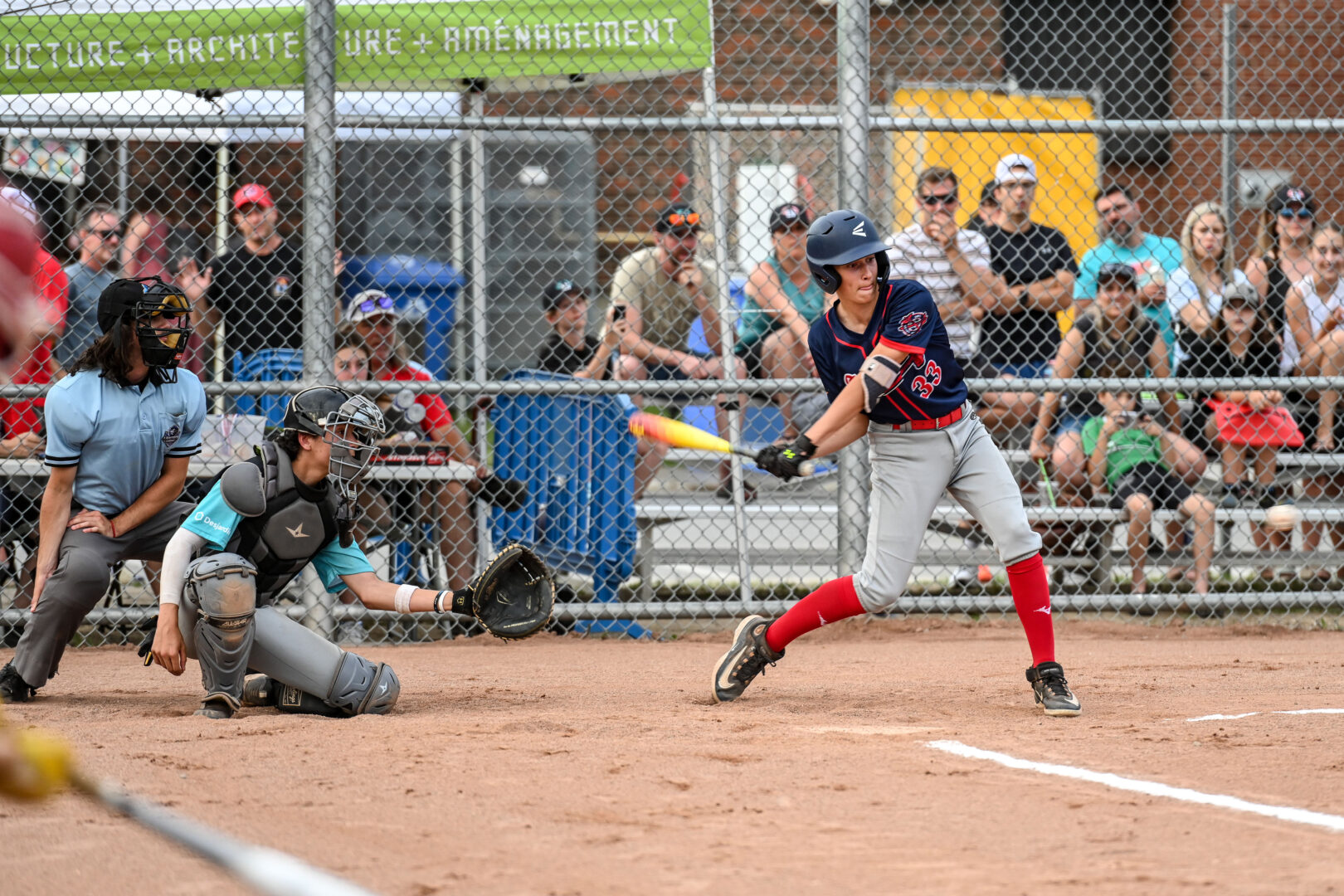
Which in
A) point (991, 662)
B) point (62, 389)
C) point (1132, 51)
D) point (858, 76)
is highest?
point (1132, 51)

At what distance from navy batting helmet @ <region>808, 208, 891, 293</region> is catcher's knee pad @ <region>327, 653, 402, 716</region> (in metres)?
1.99

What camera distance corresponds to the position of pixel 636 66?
20.0 feet

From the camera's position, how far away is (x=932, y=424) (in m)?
4.47

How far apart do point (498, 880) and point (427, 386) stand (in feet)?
11.8

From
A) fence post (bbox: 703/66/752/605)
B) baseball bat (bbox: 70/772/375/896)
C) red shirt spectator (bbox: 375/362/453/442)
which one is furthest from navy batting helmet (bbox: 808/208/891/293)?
baseball bat (bbox: 70/772/375/896)

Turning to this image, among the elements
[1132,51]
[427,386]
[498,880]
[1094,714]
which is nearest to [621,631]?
[427,386]

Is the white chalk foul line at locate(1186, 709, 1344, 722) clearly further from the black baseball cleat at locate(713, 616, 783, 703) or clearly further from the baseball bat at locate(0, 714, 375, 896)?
the baseball bat at locate(0, 714, 375, 896)

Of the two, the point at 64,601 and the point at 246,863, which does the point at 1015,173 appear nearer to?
the point at 64,601

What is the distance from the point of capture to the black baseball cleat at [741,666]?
15.3 feet

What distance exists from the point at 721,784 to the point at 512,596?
5.04 feet

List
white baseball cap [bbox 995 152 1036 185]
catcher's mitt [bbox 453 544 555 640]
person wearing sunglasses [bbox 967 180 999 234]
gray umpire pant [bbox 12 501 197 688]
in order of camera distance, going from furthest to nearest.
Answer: person wearing sunglasses [bbox 967 180 999 234] < white baseball cap [bbox 995 152 1036 185] < gray umpire pant [bbox 12 501 197 688] < catcher's mitt [bbox 453 544 555 640]

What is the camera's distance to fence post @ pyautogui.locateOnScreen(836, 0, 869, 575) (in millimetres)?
6172

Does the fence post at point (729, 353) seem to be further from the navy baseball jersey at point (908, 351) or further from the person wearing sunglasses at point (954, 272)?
the navy baseball jersey at point (908, 351)

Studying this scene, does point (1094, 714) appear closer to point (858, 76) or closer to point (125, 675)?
point (858, 76)
